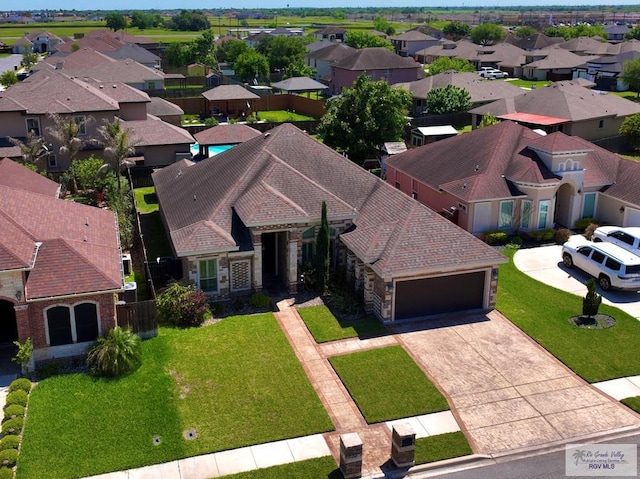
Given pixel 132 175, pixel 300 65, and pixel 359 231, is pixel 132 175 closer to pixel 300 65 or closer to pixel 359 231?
pixel 359 231

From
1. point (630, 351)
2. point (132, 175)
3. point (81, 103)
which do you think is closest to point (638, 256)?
point (630, 351)

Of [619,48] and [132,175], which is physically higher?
[619,48]

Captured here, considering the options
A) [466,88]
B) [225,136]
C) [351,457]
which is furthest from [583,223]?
[466,88]

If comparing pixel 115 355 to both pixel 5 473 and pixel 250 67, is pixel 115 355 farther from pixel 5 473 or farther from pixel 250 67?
pixel 250 67

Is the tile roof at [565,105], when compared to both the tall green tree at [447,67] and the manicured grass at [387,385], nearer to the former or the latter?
the tall green tree at [447,67]

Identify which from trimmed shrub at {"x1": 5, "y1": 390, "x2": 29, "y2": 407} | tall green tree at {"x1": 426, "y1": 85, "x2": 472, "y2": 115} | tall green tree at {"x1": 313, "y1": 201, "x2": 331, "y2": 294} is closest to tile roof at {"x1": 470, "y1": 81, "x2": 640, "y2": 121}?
tall green tree at {"x1": 426, "y1": 85, "x2": 472, "y2": 115}
